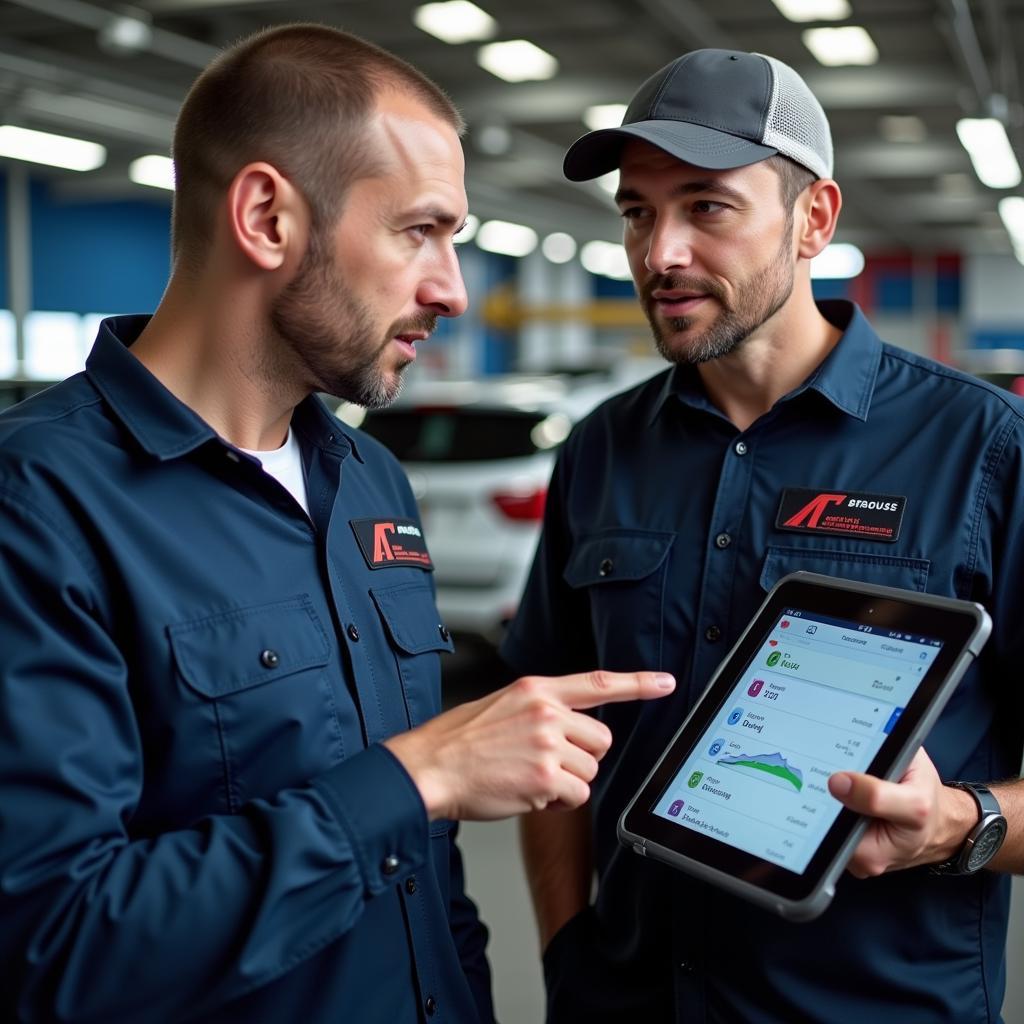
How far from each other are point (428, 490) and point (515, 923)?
99.7 inches

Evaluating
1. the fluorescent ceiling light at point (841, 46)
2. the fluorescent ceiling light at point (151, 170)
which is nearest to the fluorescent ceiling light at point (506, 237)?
the fluorescent ceiling light at point (151, 170)

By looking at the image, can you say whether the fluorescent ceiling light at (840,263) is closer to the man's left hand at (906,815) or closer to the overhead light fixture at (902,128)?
the overhead light fixture at (902,128)

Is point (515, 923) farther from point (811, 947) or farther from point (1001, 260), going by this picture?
point (1001, 260)

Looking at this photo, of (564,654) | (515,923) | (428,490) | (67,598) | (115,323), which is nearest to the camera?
(67,598)

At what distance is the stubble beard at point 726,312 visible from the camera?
1.72 metres

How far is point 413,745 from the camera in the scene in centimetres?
125

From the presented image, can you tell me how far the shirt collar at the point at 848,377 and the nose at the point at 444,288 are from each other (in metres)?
0.47

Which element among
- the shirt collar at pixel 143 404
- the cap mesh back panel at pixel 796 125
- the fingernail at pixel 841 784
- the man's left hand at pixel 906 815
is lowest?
the man's left hand at pixel 906 815

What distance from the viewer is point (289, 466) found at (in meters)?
1.62

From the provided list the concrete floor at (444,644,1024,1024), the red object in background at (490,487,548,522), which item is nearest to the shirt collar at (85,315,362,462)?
the concrete floor at (444,644,1024,1024)

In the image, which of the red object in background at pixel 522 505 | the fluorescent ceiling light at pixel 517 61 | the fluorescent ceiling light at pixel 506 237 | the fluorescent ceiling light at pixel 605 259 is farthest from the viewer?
the fluorescent ceiling light at pixel 605 259

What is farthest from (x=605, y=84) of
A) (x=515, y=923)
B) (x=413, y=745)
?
(x=413, y=745)

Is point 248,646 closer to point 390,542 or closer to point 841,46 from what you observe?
point 390,542

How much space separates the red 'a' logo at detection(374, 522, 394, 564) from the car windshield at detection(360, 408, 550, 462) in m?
4.00
